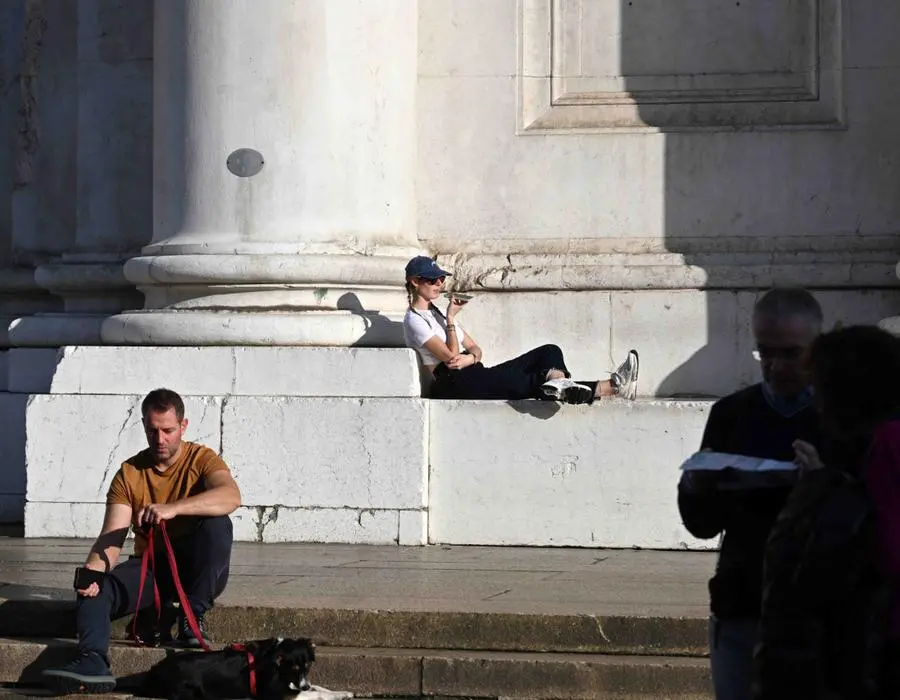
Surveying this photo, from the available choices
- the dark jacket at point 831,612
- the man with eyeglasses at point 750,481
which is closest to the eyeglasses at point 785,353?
the man with eyeglasses at point 750,481

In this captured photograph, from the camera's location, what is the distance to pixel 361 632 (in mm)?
6703

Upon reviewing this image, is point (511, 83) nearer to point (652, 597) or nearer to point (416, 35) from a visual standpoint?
point (416, 35)

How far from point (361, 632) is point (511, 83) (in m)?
4.12

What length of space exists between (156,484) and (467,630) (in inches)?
52.7

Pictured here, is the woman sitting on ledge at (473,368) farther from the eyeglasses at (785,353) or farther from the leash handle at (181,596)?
the eyeglasses at (785,353)

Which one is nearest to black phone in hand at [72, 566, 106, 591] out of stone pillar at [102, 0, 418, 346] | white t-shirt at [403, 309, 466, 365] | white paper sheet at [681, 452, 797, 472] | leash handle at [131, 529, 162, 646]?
leash handle at [131, 529, 162, 646]

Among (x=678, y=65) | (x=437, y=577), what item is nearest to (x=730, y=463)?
(x=437, y=577)

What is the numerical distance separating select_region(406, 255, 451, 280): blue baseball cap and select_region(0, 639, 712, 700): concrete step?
9.43 feet

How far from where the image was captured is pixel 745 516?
13.5 ft

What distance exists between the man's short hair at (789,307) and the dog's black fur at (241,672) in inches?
99.1

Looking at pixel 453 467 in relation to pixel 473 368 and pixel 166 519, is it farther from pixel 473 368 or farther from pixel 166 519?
pixel 166 519

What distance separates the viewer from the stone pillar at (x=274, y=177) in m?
9.22

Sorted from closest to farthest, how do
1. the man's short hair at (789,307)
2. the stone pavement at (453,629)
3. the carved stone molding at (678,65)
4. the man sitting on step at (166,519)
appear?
the man's short hair at (789,307)
the stone pavement at (453,629)
the man sitting on step at (166,519)
the carved stone molding at (678,65)

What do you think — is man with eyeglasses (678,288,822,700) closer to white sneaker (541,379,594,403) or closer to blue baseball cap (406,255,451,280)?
white sneaker (541,379,594,403)
